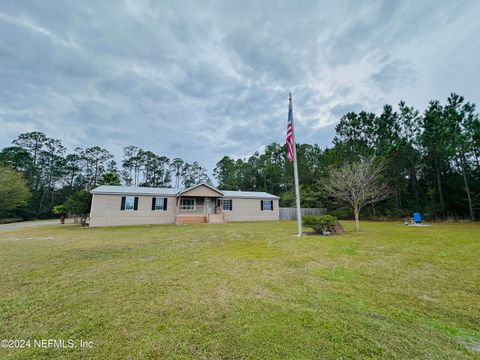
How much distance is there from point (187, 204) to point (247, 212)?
→ 6.83 m

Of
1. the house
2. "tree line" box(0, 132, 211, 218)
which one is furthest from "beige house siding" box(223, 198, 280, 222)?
"tree line" box(0, 132, 211, 218)

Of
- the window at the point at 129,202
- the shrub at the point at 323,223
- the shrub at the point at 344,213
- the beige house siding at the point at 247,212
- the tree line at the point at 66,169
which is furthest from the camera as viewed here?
the tree line at the point at 66,169

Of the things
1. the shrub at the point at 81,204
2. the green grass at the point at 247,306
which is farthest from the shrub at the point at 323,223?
the shrub at the point at 81,204

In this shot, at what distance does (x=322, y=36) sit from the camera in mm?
10789

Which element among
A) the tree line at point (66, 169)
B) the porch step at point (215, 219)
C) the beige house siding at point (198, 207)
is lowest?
the porch step at point (215, 219)

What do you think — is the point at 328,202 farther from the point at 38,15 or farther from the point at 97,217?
the point at 38,15

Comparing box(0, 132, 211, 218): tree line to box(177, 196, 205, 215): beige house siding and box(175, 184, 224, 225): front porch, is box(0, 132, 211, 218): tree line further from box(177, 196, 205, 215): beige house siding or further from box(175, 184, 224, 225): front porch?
box(177, 196, 205, 215): beige house siding

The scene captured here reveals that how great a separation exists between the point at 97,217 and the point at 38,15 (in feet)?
43.1

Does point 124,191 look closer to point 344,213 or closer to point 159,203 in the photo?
point 159,203

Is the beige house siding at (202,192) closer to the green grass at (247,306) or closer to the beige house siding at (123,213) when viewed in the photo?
the beige house siding at (123,213)

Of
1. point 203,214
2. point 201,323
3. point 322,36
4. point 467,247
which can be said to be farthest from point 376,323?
point 203,214

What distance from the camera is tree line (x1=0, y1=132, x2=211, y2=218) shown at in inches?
1302

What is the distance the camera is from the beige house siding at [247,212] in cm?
2157

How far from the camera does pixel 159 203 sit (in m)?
18.6
